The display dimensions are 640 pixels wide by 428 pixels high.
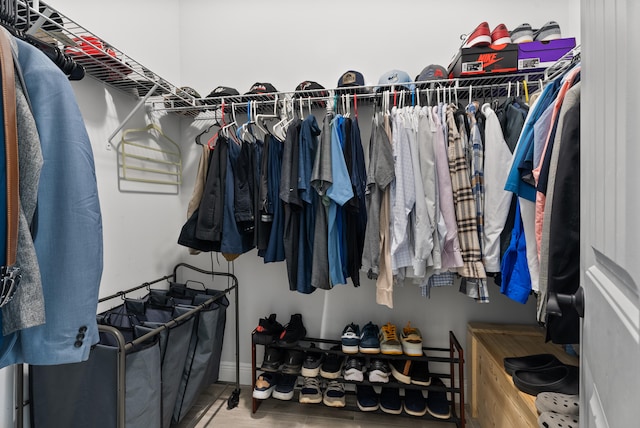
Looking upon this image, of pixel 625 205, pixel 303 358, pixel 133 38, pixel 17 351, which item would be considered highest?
pixel 133 38

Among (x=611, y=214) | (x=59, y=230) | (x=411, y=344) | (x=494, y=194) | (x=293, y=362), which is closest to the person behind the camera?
(x=611, y=214)

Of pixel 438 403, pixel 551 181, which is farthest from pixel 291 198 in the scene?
pixel 438 403

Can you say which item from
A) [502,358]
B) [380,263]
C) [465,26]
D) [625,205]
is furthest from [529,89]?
[625,205]

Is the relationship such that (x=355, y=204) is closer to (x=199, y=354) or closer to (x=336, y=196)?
(x=336, y=196)

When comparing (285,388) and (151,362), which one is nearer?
(151,362)

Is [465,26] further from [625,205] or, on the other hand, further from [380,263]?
[625,205]

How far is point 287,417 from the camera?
162 centimetres

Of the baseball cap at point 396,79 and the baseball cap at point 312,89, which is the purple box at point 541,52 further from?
the baseball cap at point 312,89

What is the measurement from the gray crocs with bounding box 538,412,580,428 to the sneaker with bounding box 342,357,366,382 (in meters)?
0.87

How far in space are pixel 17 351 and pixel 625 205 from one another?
1102 millimetres

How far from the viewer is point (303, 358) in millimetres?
1708

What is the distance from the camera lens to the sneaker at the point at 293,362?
1.64 meters

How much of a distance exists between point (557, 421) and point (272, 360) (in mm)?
1332

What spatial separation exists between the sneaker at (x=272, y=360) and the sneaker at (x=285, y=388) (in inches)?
4.3
